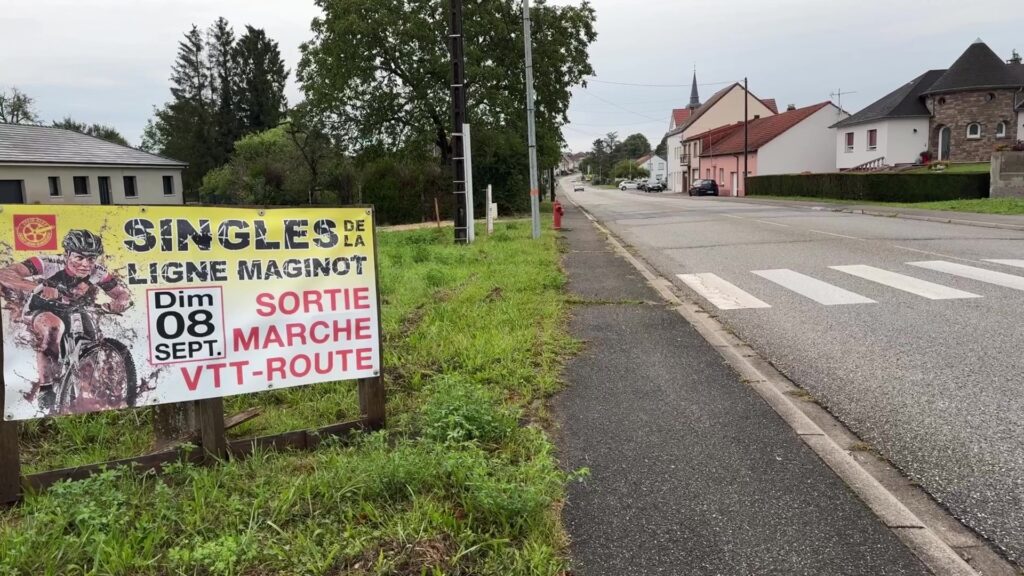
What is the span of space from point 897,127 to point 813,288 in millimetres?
43968

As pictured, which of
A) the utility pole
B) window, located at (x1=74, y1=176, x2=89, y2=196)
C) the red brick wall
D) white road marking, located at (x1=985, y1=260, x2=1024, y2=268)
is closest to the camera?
white road marking, located at (x1=985, y1=260, x2=1024, y2=268)

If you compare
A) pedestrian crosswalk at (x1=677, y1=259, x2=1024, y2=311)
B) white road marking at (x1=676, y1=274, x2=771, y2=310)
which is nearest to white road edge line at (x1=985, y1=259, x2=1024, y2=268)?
pedestrian crosswalk at (x1=677, y1=259, x2=1024, y2=311)

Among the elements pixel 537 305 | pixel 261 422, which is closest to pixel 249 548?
pixel 261 422

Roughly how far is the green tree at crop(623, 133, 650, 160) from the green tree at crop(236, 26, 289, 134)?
4503 inches

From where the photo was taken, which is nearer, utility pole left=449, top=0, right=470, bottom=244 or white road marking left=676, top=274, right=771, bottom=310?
white road marking left=676, top=274, right=771, bottom=310

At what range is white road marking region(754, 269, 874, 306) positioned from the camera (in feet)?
29.9

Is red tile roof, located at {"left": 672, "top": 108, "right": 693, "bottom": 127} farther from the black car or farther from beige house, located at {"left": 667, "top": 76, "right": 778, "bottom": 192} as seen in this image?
the black car

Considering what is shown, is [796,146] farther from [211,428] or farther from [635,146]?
[635,146]

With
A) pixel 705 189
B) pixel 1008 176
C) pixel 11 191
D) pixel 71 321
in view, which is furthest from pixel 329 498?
pixel 705 189

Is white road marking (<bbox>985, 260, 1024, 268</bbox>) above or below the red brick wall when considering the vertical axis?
below

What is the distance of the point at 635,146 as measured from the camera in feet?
599

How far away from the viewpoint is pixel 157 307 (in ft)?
12.6

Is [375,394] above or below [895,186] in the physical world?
below

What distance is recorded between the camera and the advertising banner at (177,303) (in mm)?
3590
